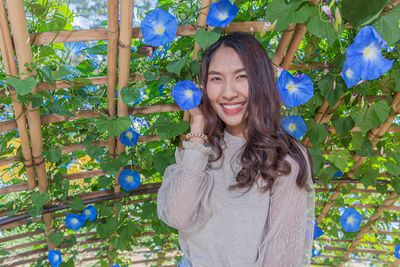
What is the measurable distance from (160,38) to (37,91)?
1.16ft

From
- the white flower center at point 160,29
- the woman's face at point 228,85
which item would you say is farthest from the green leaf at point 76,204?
the white flower center at point 160,29

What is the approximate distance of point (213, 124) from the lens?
42.4 inches

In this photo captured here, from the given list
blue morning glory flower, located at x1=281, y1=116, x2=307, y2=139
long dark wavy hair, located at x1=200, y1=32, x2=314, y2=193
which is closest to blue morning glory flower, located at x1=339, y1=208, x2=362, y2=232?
blue morning glory flower, located at x1=281, y1=116, x2=307, y2=139

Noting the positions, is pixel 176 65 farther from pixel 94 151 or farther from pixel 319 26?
pixel 94 151

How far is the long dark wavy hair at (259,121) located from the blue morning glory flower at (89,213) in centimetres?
71

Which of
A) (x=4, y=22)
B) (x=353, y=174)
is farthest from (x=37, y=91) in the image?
(x=353, y=174)

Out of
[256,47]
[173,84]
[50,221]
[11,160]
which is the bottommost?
[50,221]

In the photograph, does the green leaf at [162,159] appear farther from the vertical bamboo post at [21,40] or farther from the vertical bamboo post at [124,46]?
the vertical bamboo post at [21,40]

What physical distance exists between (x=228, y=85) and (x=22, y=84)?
49 centimetres

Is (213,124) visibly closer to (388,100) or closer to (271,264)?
(271,264)

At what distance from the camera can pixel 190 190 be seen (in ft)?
3.25

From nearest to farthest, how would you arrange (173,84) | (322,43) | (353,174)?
(173,84), (322,43), (353,174)

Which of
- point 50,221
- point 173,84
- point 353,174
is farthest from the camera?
point 353,174

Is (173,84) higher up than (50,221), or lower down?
higher up
